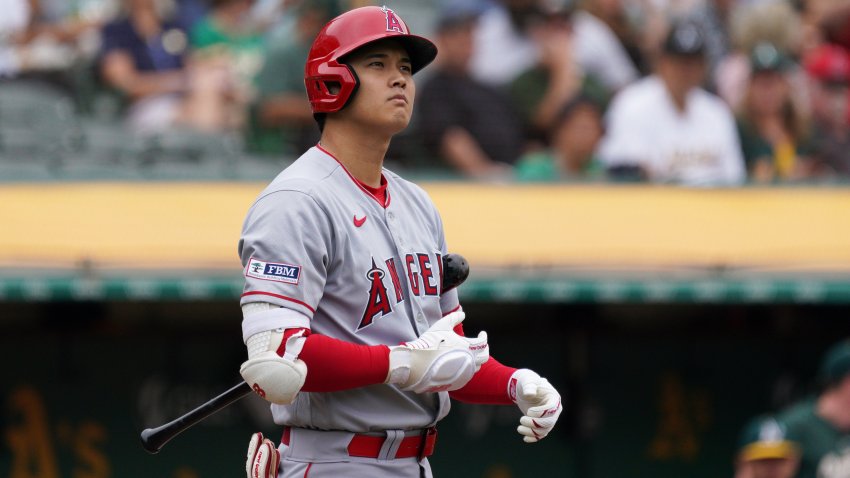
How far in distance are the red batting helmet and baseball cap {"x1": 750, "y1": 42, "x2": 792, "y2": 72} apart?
480 centimetres

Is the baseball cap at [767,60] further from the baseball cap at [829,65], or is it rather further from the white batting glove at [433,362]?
the white batting glove at [433,362]

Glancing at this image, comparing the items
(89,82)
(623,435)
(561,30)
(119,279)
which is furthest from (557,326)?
(89,82)

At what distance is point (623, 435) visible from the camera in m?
6.98

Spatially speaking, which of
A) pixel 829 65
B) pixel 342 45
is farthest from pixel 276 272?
pixel 829 65

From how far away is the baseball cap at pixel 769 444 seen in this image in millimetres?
5027

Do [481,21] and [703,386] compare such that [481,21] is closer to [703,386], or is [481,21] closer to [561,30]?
[561,30]

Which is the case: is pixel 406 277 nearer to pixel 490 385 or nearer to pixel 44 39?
pixel 490 385

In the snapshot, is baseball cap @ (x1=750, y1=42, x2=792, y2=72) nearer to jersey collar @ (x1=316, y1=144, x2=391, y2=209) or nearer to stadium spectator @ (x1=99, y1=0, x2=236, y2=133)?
stadium spectator @ (x1=99, y1=0, x2=236, y2=133)

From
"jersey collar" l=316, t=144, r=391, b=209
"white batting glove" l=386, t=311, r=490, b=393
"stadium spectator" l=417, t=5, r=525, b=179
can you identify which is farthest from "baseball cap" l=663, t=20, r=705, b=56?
"white batting glove" l=386, t=311, r=490, b=393

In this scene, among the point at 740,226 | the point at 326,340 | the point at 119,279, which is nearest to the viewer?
the point at 326,340

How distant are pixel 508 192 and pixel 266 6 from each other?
1968 mm

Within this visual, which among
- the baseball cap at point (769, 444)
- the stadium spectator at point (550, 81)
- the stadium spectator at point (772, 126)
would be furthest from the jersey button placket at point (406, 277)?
the stadium spectator at point (772, 126)

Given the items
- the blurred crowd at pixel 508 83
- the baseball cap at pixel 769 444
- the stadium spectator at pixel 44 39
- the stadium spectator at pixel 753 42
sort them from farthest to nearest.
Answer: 1. the stadium spectator at pixel 753 42
2. the stadium spectator at pixel 44 39
3. the blurred crowd at pixel 508 83
4. the baseball cap at pixel 769 444

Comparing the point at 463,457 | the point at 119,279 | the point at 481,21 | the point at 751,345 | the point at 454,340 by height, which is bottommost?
the point at 463,457
